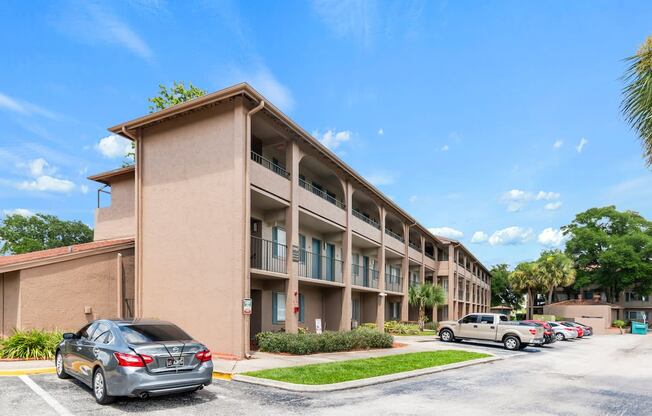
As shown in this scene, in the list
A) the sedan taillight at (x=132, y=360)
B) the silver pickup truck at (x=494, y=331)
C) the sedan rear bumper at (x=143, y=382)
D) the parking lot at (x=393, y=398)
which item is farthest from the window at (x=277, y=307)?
the sedan taillight at (x=132, y=360)

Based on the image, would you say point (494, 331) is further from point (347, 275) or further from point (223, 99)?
point (223, 99)

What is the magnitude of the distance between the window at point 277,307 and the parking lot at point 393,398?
29.0ft

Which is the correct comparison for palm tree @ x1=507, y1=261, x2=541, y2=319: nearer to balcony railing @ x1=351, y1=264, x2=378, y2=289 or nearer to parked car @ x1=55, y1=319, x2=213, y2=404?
balcony railing @ x1=351, y1=264, x2=378, y2=289

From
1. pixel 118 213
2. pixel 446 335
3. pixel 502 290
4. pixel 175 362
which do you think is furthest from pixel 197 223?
pixel 502 290

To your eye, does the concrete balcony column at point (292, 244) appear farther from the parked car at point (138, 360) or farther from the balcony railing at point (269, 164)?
the parked car at point (138, 360)

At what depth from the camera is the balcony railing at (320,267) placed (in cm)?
2184

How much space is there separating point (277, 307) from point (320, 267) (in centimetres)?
426

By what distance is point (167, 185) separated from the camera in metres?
18.0

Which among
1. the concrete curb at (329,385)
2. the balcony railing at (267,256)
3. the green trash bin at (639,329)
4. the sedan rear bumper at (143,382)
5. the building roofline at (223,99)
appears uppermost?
the building roofline at (223,99)

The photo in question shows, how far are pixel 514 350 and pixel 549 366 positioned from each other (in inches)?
247

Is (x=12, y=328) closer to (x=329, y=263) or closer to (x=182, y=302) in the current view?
Result: (x=182, y=302)

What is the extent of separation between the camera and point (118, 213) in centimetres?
2281

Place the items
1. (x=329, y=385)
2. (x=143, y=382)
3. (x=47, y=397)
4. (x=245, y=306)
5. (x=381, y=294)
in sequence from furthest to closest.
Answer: (x=381, y=294)
(x=245, y=306)
(x=329, y=385)
(x=47, y=397)
(x=143, y=382)

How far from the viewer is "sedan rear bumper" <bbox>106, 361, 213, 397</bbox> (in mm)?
8180
